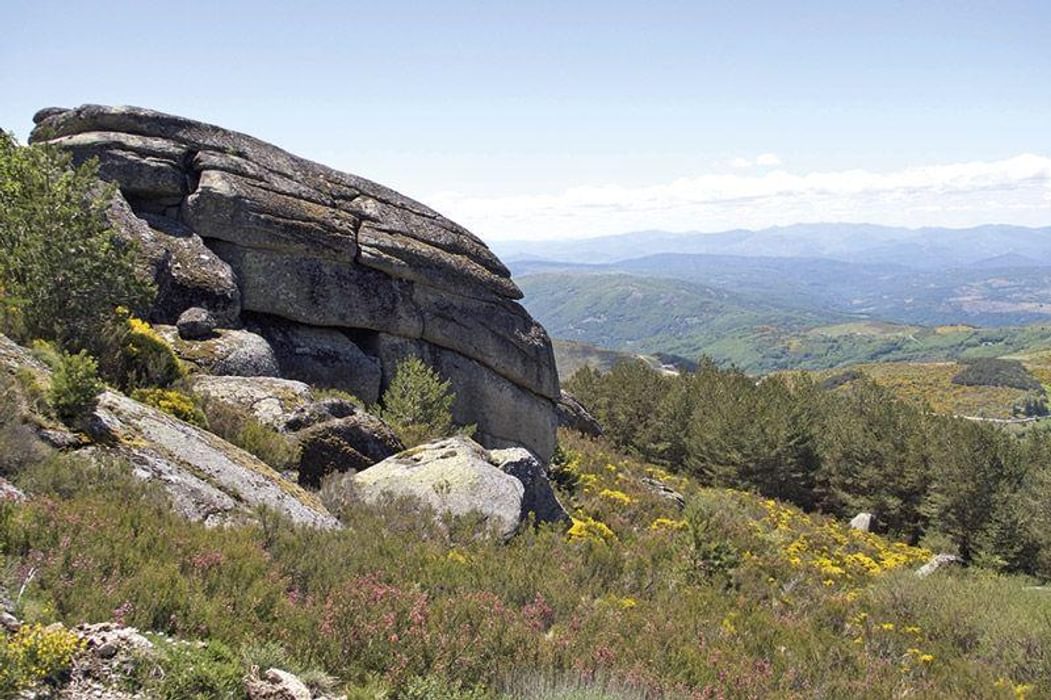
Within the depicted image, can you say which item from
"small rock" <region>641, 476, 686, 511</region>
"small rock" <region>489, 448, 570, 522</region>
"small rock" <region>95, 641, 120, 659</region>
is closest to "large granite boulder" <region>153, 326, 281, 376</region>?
"small rock" <region>489, 448, 570, 522</region>

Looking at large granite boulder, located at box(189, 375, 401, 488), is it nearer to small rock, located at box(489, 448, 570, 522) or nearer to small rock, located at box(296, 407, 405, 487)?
small rock, located at box(296, 407, 405, 487)

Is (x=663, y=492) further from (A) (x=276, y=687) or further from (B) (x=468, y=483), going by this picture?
(A) (x=276, y=687)

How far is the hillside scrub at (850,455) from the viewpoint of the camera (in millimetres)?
37812

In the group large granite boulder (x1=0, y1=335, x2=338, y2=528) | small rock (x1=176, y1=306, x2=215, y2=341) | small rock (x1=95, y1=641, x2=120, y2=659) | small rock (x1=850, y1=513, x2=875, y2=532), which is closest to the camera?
small rock (x1=95, y1=641, x2=120, y2=659)

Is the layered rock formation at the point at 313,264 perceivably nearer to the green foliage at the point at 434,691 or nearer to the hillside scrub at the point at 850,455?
the green foliage at the point at 434,691

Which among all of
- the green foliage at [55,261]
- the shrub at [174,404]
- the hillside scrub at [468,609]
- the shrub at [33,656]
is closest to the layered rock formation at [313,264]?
the green foliage at [55,261]

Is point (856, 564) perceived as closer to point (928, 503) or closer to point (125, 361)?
point (928, 503)

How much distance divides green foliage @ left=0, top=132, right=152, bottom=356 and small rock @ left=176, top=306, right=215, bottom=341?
4052 millimetres

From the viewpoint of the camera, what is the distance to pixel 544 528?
1302cm

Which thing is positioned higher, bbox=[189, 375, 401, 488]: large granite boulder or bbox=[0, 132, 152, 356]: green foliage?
bbox=[0, 132, 152, 356]: green foliage

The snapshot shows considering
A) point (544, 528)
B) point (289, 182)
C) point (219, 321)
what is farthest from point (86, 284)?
point (289, 182)

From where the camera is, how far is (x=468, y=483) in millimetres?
13711

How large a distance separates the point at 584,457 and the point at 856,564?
11915 mm

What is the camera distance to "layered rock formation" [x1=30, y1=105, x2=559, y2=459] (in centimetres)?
2148
